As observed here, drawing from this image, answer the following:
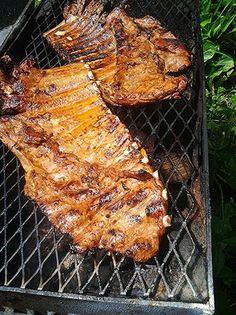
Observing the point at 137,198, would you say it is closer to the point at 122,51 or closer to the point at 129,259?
the point at 129,259

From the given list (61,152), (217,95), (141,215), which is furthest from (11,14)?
(141,215)

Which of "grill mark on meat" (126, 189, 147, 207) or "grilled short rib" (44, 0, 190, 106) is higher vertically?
"grilled short rib" (44, 0, 190, 106)

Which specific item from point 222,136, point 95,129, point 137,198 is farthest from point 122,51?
point 222,136

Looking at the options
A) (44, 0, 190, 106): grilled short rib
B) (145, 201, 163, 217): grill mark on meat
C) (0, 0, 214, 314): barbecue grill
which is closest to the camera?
(0, 0, 214, 314): barbecue grill

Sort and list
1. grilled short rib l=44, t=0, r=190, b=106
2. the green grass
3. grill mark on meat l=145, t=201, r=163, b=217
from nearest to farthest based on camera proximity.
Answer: grill mark on meat l=145, t=201, r=163, b=217, grilled short rib l=44, t=0, r=190, b=106, the green grass

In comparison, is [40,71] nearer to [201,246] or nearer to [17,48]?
[17,48]

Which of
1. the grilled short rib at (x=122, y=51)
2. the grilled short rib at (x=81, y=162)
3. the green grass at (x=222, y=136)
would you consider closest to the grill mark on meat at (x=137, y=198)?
the grilled short rib at (x=81, y=162)

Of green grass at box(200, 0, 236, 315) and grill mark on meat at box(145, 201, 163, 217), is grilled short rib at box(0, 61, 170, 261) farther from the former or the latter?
green grass at box(200, 0, 236, 315)

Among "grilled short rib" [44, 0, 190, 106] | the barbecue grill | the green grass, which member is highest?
"grilled short rib" [44, 0, 190, 106]

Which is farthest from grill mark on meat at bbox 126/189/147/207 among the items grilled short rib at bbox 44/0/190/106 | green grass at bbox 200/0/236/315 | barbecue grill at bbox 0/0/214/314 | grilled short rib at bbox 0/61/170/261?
green grass at bbox 200/0/236/315
